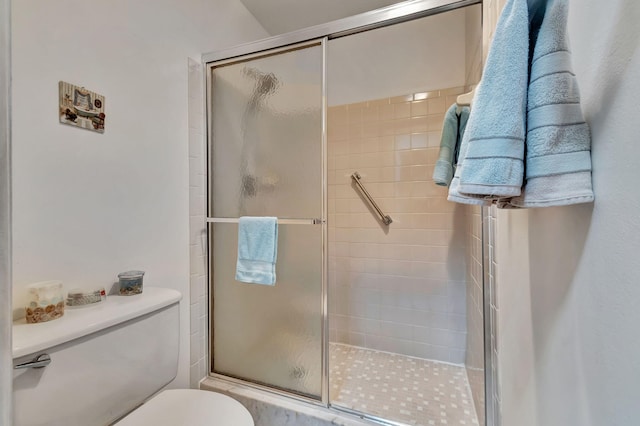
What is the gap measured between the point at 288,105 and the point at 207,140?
0.51m

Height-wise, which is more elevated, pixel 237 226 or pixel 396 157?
pixel 396 157

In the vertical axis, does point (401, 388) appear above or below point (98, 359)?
below

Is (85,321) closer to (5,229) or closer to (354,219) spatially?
(5,229)

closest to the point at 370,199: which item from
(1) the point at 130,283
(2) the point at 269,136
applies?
(2) the point at 269,136

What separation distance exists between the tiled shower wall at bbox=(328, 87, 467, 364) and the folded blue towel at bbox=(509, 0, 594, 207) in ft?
4.59

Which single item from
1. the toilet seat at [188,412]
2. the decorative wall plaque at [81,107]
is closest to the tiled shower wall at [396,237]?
the toilet seat at [188,412]

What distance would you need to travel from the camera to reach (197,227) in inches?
56.4

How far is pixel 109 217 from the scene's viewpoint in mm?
1012

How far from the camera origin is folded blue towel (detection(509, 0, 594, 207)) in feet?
1.42

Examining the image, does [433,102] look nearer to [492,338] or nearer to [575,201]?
[492,338]

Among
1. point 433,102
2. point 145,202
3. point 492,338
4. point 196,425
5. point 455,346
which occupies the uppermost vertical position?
point 433,102

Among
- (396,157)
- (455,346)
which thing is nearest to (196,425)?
(455,346)

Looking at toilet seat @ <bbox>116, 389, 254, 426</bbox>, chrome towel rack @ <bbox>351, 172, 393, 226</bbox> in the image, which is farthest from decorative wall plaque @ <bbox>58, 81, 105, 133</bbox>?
chrome towel rack @ <bbox>351, 172, 393, 226</bbox>

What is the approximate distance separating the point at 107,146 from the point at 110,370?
0.78 metres
